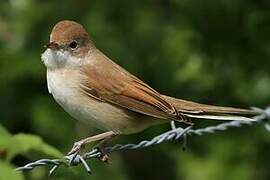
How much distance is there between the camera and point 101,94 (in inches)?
170

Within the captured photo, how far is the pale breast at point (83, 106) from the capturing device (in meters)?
4.11

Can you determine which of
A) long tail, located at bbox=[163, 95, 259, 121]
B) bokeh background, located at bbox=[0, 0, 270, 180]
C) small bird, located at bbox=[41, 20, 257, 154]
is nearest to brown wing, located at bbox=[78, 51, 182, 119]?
small bird, located at bbox=[41, 20, 257, 154]

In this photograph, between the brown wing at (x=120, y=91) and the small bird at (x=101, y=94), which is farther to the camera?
the brown wing at (x=120, y=91)

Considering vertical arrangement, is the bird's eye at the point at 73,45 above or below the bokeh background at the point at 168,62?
below

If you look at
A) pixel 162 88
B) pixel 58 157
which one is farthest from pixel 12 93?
pixel 58 157

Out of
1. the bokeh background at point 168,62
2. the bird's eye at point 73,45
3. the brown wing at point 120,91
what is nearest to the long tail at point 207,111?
the brown wing at point 120,91

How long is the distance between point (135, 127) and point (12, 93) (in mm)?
1725

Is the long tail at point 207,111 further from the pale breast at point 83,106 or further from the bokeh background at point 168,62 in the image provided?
the bokeh background at point 168,62

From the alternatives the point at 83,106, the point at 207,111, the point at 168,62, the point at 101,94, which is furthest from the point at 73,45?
the point at 168,62

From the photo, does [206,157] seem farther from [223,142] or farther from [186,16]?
[186,16]

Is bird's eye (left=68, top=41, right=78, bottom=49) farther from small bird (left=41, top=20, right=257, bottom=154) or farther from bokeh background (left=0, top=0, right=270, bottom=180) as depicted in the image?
bokeh background (left=0, top=0, right=270, bottom=180)

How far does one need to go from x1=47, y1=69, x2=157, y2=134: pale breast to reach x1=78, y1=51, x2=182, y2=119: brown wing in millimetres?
50

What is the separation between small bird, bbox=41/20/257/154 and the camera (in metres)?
4.16

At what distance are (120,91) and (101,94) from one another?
123mm
